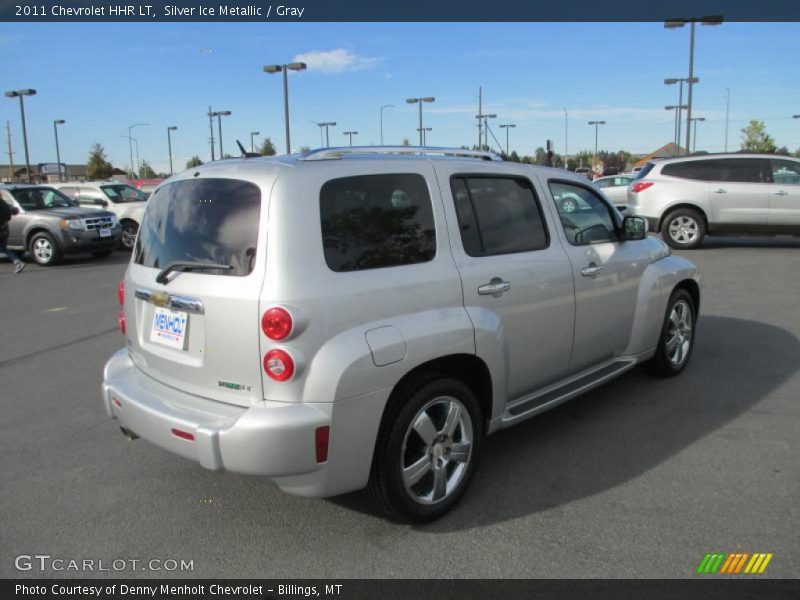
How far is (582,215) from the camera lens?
15.0 feet

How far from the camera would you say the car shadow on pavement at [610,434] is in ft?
11.6

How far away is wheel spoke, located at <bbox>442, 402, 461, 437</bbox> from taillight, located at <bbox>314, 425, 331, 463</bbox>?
739 mm

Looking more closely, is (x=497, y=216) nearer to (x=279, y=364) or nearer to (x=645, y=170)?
(x=279, y=364)

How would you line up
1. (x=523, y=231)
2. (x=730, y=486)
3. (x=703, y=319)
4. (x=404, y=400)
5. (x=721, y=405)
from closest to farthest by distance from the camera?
(x=404, y=400) → (x=730, y=486) → (x=523, y=231) → (x=721, y=405) → (x=703, y=319)

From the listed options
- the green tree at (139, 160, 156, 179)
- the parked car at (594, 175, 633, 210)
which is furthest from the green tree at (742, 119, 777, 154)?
the green tree at (139, 160, 156, 179)

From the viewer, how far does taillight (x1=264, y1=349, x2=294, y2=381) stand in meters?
2.81

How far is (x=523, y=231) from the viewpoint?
3984 mm

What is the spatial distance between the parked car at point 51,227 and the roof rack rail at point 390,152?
499 inches

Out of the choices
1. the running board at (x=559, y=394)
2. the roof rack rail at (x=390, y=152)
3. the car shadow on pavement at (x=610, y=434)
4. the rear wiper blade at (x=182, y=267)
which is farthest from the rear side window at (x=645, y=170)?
the rear wiper blade at (x=182, y=267)

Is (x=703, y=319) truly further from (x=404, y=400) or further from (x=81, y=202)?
(x=81, y=202)

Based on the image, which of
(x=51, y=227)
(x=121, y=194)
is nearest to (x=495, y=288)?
(x=51, y=227)

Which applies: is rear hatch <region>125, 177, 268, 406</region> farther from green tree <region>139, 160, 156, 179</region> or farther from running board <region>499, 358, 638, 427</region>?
green tree <region>139, 160, 156, 179</region>
